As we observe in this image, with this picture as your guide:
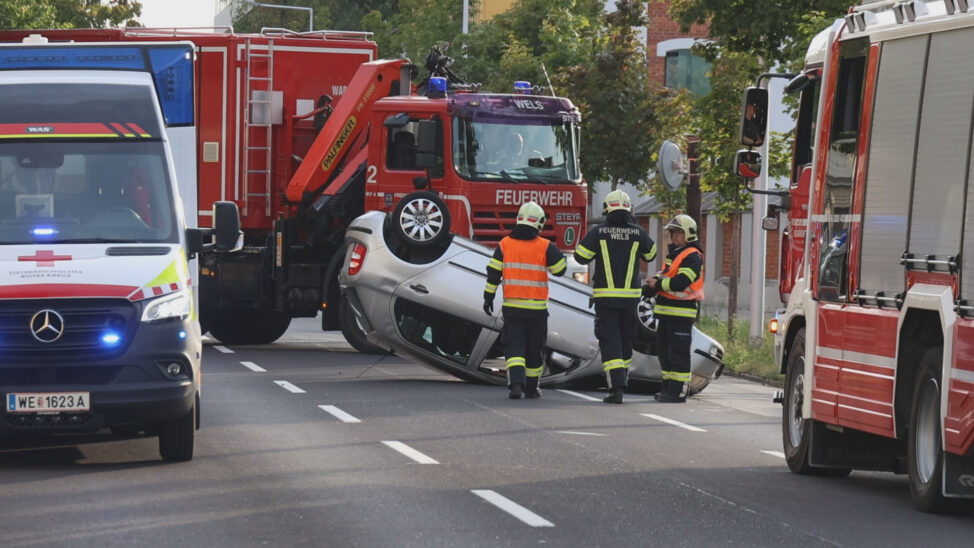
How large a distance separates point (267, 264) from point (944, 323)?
1511 cm

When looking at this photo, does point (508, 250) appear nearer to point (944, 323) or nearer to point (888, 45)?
point (888, 45)

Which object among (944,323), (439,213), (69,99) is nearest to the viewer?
(944,323)

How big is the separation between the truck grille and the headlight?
0.29 feet

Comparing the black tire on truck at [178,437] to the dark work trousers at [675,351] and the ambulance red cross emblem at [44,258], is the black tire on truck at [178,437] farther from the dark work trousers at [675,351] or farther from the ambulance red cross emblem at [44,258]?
the dark work trousers at [675,351]

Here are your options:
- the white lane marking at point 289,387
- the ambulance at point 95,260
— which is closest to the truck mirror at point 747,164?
the ambulance at point 95,260

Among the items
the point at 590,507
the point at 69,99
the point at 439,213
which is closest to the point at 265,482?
the point at 590,507

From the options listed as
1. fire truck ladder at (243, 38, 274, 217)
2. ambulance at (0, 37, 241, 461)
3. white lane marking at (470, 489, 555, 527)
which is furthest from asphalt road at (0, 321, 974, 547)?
fire truck ladder at (243, 38, 274, 217)

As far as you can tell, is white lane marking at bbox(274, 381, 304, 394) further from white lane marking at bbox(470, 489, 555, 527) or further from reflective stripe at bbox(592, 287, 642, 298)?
white lane marking at bbox(470, 489, 555, 527)

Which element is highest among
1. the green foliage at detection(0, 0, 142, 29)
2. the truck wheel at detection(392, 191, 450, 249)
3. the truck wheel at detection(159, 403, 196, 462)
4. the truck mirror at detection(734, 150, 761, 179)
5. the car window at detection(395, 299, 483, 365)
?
the green foliage at detection(0, 0, 142, 29)

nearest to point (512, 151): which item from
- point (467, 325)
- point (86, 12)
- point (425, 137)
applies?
point (425, 137)

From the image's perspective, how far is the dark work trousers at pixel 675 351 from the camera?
17.1m

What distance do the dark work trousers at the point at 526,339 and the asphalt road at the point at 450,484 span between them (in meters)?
0.57

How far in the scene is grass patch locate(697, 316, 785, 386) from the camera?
21.0 metres

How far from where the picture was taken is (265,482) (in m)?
10.8
